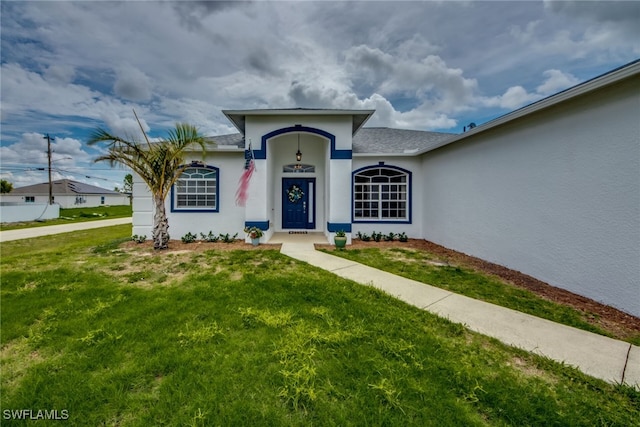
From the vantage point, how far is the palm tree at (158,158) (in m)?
7.21

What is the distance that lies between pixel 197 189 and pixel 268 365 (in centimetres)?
866

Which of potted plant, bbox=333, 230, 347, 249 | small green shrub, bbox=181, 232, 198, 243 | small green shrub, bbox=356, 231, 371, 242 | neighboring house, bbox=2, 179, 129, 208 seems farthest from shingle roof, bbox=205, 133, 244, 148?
neighboring house, bbox=2, 179, 129, 208

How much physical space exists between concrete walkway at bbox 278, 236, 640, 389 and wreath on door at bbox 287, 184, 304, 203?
614 centimetres

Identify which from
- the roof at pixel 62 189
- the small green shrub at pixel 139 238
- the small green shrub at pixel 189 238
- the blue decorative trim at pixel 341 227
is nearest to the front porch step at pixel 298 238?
the blue decorative trim at pixel 341 227

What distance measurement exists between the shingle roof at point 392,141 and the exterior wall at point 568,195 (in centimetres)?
346

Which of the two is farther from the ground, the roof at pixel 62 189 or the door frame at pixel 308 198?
the roof at pixel 62 189

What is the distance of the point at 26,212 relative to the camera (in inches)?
694

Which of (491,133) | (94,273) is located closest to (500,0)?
(491,133)

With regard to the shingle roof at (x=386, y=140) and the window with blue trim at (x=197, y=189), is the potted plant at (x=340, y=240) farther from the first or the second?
the window with blue trim at (x=197, y=189)

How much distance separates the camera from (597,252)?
4.21 meters

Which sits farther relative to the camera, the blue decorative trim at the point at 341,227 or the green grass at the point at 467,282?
the blue decorative trim at the point at 341,227

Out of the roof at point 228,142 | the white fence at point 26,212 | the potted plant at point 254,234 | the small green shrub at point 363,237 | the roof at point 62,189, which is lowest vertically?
the small green shrub at point 363,237

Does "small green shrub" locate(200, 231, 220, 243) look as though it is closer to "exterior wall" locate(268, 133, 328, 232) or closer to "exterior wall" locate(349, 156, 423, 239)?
"exterior wall" locate(268, 133, 328, 232)

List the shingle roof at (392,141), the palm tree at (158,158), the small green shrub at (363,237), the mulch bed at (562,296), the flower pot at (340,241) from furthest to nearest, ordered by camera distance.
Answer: the shingle roof at (392,141) → the small green shrub at (363,237) → the flower pot at (340,241) → the palm tree at (158,158) → the mulch bed at (562,296)
